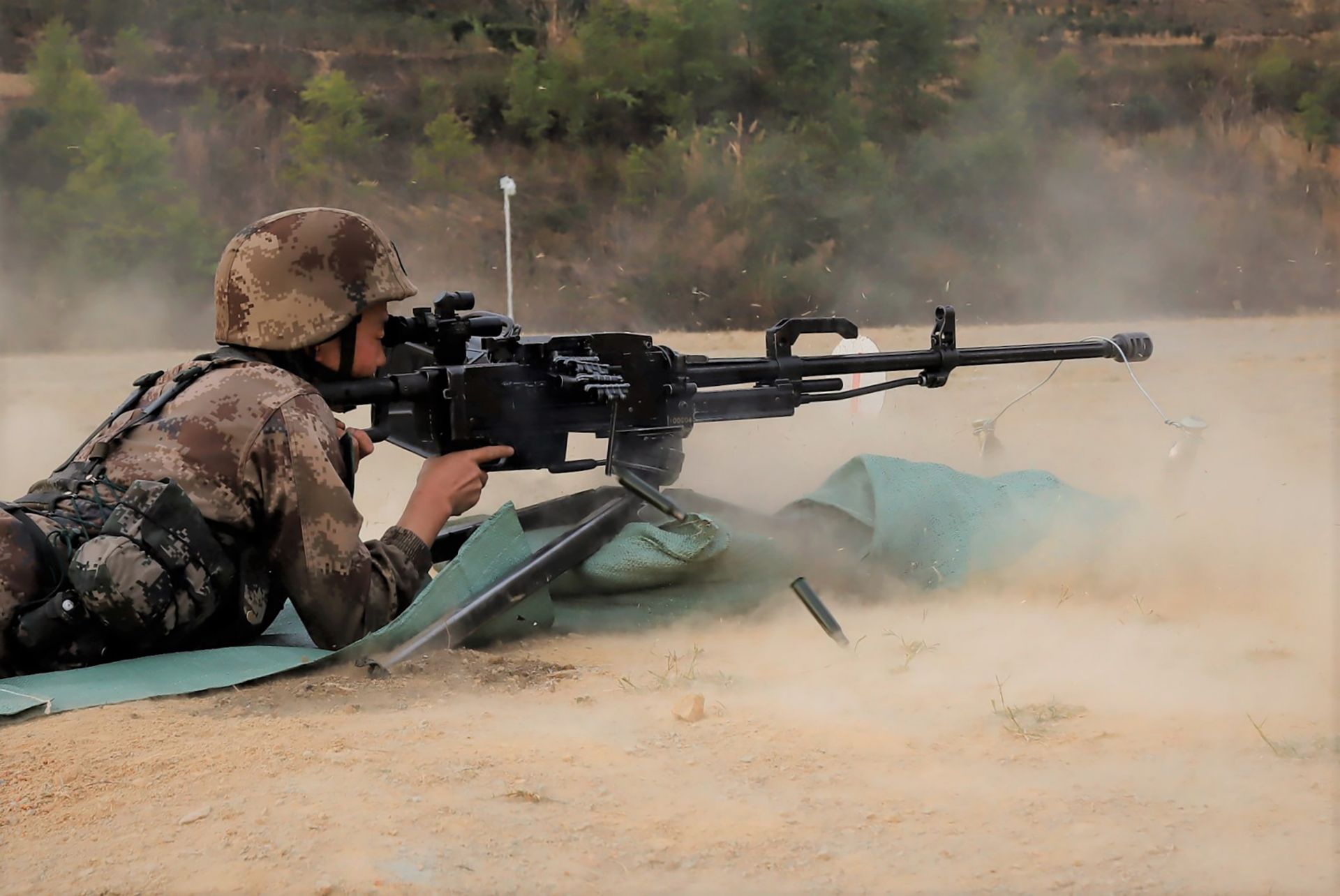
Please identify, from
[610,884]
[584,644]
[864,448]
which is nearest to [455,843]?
[610,884]

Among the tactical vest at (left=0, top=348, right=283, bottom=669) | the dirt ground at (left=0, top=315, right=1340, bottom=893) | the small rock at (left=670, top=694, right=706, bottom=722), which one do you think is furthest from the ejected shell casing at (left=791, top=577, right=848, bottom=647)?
the tactical vest at (left=0, top=348, right=283, bottom=669)

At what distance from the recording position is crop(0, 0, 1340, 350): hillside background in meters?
12.8

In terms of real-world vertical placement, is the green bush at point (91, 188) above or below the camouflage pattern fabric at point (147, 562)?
above

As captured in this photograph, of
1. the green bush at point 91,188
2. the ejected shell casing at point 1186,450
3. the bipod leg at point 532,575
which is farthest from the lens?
the green bush at point 91,188

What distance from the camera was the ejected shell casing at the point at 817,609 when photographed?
3.58 meters

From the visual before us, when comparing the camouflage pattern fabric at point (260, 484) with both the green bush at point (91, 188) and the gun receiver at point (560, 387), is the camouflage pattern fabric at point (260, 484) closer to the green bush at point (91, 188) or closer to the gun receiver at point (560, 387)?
the gun receiver at point (560, 387)

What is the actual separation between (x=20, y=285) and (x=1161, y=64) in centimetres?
1082

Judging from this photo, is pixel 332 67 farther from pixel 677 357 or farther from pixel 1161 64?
pixel 677 357

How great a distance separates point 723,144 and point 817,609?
33.0 ft

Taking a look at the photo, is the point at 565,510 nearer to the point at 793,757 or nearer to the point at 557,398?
the point at 557,398

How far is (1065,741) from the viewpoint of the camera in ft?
9.31

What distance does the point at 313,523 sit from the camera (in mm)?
3295

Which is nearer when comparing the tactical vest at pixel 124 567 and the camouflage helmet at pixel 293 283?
the tactical vest at pixel 124 567

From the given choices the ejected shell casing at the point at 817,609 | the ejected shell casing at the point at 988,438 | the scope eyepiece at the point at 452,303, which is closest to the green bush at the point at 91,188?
the ejected shell casing at the point at 988,438
